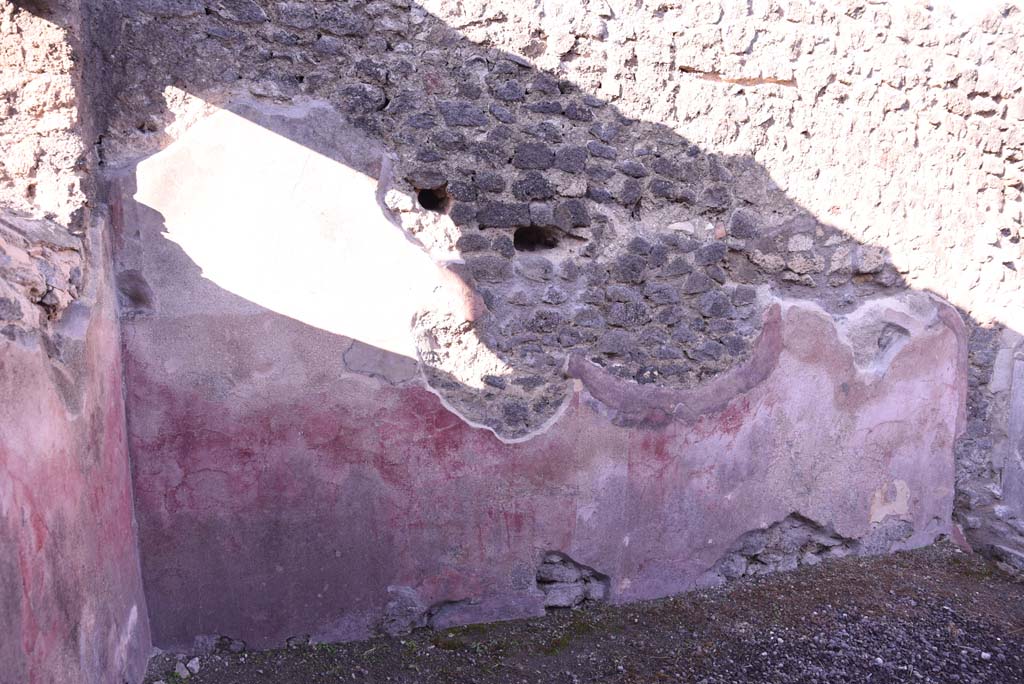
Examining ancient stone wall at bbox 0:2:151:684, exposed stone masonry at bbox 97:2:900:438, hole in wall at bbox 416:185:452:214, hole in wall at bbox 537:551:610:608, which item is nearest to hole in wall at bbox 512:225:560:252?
exposed stone masonry at bbox 97:2:900:438

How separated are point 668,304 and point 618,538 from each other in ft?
2.99

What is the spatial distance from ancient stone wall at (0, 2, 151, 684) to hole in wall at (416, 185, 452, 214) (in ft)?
3.27

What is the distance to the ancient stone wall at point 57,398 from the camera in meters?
1.71

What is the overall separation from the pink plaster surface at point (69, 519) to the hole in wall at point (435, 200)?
3.44 feet

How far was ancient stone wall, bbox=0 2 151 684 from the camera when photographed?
5.60 ft

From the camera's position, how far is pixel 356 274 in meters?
2.70

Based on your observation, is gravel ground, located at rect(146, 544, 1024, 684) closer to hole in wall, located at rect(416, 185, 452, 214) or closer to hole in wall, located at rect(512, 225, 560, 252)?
hole in wall, located at rect(512, 225, 560, 252)

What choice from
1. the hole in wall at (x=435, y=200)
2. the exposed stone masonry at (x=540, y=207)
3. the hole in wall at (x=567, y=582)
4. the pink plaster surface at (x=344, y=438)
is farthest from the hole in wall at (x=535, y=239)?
the hole in wall at (x=567, y=582)

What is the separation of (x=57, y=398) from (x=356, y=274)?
101 cm

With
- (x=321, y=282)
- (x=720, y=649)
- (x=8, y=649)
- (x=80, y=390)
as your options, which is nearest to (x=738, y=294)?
(x=720, y=649)

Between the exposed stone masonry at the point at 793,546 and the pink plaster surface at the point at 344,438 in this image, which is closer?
the pink plaster surface at the point at 344,438

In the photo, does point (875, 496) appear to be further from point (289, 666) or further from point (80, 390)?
point (80, 390)

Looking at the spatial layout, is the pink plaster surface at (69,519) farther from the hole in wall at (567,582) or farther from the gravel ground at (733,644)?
the hole in wall at (567,582)

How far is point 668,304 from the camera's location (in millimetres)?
3156
